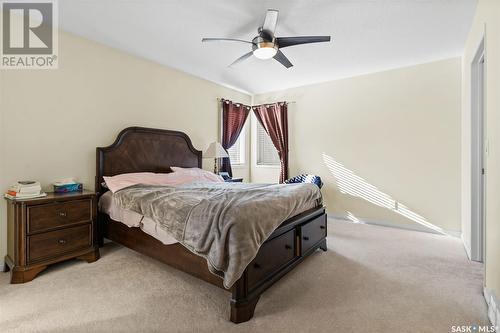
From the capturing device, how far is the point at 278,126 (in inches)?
204

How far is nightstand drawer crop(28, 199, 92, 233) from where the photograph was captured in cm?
228

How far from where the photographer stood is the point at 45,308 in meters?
1.85

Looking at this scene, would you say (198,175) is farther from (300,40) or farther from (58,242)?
(300,40)

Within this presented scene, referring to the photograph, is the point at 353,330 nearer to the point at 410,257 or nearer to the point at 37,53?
the point at 410,257

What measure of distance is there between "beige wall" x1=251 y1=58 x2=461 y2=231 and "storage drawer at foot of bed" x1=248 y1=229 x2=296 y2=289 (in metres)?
2.58

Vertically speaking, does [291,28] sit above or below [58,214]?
above

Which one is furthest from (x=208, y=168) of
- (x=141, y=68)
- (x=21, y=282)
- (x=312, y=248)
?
(x=21, y=282)

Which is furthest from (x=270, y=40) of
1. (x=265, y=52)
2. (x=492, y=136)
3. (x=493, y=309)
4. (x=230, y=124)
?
(x=493, y=309)

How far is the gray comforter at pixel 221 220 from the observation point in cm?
169

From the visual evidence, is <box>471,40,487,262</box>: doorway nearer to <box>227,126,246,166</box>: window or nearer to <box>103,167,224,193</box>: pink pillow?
<box>103,167,224,193</box>: pink pillow

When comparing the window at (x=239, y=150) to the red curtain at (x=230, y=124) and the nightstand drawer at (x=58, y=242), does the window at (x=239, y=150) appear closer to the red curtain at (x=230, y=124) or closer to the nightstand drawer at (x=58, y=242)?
the red curtain at (x=230, y=124)

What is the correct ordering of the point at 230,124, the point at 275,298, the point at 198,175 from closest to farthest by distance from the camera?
the point at 275,298 → the point at 198,175 → the point at 230,124

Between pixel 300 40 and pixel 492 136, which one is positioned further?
pixel 300 40

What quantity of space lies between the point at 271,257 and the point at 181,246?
763 millimetres
